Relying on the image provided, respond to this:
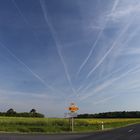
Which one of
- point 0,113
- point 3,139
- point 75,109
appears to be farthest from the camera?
point 0,113

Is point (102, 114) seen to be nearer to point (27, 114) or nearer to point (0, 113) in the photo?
point (27, 114)

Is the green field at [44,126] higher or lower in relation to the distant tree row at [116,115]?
lower

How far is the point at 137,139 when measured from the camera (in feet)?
64.7

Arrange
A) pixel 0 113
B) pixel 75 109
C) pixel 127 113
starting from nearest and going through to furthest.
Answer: pixel 75 109 → pixel 0 113 → pixel 127 113

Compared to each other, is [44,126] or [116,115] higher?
[116,115]

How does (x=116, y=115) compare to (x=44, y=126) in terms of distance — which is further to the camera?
(x=116, y=115)

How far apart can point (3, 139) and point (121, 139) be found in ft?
25.7

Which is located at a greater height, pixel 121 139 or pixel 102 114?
pixel 102 114

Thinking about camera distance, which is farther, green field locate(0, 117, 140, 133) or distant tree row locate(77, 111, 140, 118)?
distant tree row locate(77, 111, 140, 118)

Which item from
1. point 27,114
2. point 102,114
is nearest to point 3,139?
point 27,114

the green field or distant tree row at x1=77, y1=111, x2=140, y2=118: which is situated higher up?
distant tree row at x1=77, y1=111, x2=140, y2=118

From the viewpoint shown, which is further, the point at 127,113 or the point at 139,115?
the point at 127,113

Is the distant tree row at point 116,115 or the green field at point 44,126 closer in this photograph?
the green field at point 44,126

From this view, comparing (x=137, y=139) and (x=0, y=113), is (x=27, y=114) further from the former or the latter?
(x=137, y=139)
